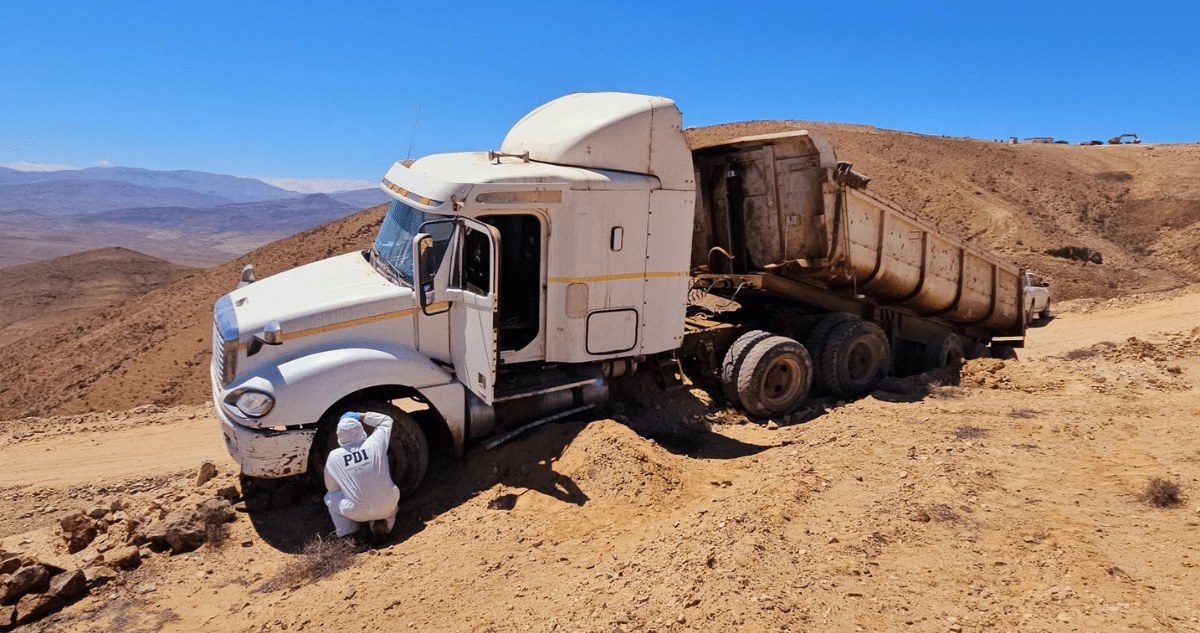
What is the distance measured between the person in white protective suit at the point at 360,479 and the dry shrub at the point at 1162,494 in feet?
18.3

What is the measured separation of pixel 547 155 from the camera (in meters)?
7.39

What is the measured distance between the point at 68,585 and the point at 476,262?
371 centimetres

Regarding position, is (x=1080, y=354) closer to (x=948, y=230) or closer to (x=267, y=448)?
(x=267, y=448)

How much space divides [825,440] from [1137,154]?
45.2 metres

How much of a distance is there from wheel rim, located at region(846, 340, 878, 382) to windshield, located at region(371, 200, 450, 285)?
546 cm

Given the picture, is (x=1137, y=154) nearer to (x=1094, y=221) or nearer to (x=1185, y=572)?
(x=1094, y=221)

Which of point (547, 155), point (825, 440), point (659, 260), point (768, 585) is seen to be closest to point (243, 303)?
point (547, 155)

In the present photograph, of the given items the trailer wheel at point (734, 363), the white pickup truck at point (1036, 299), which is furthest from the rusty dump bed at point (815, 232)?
the white pickup truck at point (1036, 299)

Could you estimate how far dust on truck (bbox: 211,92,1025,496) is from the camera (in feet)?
20.9

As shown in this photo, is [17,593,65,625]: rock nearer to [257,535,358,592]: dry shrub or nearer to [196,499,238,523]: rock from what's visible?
[196,499,238,523]: rock

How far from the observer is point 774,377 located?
8.91 metres

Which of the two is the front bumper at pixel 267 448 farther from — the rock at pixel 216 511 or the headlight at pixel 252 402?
the rock at pixel 216 511

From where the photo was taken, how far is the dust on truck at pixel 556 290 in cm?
638

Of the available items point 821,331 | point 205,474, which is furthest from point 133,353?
point 821,331
